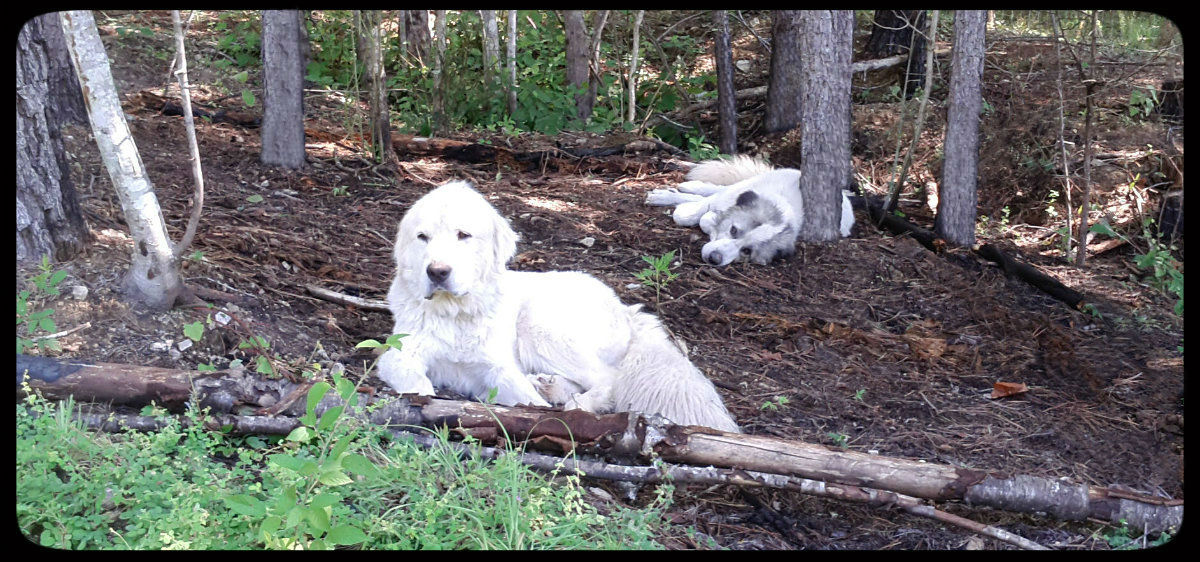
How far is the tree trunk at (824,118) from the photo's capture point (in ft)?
22.5

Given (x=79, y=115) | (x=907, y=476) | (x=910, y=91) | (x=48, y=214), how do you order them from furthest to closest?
(x=910, y=91) < (x=79, y=115) < (x=48, y=214) < (x=907, y=476)

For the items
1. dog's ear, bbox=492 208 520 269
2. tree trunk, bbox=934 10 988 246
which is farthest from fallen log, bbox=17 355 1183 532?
tree trunk, bbox=934 10 988 246

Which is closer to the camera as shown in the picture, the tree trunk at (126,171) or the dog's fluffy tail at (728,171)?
the tree trunk at (126,171)

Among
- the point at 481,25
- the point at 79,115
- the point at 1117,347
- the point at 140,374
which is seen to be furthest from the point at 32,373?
the point at 481,25

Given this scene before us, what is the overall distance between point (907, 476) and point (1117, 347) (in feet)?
10.1

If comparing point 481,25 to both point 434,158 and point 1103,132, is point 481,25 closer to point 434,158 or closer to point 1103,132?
point 434,158

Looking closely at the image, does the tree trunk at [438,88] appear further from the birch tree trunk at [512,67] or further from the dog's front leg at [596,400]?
the dog's front leg at [596,400]

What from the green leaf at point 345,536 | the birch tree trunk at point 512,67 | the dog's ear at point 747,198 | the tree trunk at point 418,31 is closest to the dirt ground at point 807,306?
the dog's ear at point 747,198

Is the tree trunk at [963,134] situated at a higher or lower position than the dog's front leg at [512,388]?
higher

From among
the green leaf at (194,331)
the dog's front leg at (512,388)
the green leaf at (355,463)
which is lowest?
the dog's front leg at (512,388)

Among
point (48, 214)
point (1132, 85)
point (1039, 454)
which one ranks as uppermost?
point (1132, 85)

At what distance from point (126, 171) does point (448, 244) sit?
159 centimetres

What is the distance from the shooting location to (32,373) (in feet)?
11.5

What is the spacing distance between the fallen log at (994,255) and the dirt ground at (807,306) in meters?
0.14
